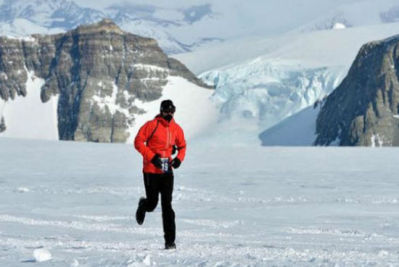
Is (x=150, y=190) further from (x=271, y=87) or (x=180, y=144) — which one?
(x=271, y=87)

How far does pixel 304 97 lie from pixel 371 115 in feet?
64.3

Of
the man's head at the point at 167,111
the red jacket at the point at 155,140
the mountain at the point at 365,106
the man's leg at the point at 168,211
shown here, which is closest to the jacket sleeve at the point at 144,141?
the red jacket at the point at 155,140

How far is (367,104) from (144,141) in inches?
6299

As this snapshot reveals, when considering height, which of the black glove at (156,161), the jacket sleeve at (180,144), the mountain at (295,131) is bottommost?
the black glove at (156,161)

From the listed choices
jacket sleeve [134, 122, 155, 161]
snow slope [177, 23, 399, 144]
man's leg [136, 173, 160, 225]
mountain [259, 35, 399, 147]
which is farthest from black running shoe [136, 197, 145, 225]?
snow slope [177, 23, 399, 144]

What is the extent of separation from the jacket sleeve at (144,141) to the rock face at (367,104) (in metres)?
150

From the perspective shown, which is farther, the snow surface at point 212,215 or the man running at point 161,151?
the man running at point 161,151

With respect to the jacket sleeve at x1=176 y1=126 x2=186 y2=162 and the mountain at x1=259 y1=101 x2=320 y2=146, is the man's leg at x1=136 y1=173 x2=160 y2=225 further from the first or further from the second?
the mountain at x1=259 y1=101 x2=320 y2=146

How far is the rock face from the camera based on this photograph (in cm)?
16088

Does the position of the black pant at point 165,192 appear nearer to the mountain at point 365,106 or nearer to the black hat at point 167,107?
the black hat at point 167,107

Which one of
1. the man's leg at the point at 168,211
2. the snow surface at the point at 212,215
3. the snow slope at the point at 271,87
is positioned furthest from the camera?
the snow slope at the point at 271,87

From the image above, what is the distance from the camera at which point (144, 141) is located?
11227 mm

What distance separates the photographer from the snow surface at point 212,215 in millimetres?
10227

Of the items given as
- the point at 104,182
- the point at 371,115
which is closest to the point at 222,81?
the point at 371,115
